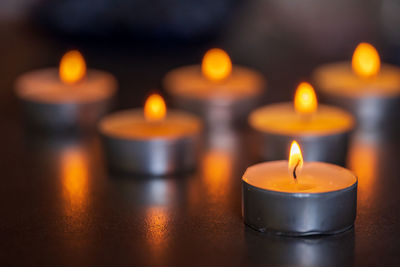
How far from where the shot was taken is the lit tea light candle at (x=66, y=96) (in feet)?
5.32

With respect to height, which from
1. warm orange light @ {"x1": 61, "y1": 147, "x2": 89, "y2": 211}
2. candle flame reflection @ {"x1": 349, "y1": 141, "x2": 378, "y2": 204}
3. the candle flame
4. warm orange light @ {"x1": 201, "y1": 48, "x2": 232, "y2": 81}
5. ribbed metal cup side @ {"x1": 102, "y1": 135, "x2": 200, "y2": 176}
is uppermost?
warm orange light @ {"x1": 201, "y1": 48, "x2": 232, "y2": 81}

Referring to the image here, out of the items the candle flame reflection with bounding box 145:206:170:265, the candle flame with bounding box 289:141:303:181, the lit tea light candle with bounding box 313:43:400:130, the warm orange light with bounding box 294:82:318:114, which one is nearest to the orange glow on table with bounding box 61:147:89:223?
the candle flame reflection with bounding box 145:206:170:265

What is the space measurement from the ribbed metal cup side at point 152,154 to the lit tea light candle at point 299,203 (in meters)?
0.26

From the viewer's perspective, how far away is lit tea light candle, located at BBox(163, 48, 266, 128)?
1642mm

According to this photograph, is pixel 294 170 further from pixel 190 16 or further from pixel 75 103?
pixel 190 16

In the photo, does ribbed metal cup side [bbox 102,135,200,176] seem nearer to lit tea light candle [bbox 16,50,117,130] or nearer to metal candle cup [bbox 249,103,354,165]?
metal candle cup [bbox 249,103,354,165]

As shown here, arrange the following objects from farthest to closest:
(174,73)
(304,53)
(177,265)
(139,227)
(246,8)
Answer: (246,8)
(304,53)
(174,73)
(139,227)
(177,265)

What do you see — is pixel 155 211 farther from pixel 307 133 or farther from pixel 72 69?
pixel 72 69

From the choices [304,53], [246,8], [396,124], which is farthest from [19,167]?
[246,8]

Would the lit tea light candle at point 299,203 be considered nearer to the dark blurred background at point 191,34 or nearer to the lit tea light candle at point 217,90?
the lit tea light candle at point 217,90

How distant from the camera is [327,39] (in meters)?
2.37

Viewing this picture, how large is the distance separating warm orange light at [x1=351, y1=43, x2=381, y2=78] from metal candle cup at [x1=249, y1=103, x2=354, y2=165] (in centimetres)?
22

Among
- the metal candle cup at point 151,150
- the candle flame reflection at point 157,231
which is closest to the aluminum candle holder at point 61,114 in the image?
the metal candle cup at point 151,150

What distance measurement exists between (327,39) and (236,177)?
1.16m
